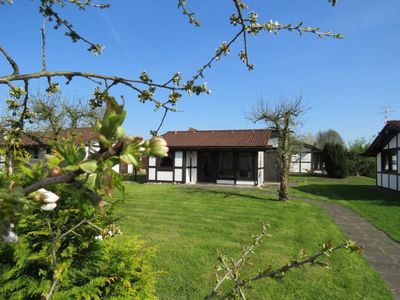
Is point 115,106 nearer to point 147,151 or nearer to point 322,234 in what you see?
point 147,151

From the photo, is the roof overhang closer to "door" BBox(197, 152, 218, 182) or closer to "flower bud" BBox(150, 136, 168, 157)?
"door" BBox(197, 152, 218, 182)

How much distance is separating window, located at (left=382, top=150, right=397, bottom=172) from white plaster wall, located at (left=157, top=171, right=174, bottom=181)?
47.8ft

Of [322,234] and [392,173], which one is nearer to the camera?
[322,234]

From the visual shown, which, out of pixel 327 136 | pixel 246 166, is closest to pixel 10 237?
pixel 246 166

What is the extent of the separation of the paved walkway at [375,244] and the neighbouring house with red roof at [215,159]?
10819mm

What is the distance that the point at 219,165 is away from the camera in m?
27.4

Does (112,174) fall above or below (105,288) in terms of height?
above

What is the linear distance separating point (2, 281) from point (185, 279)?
11.9 feet

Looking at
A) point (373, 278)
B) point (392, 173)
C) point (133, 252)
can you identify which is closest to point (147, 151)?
point (133, 252)

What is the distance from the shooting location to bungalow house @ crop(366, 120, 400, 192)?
66.8 ft

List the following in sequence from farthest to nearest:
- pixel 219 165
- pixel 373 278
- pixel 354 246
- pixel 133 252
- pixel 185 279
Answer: pixel 219 165
pixel 373 278
pixel 185 279
pixel 133 252
pixel 354 246

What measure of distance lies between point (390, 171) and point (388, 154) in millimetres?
1379

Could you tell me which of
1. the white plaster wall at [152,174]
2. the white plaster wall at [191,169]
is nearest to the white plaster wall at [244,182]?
the white plaster wall at [191,169]

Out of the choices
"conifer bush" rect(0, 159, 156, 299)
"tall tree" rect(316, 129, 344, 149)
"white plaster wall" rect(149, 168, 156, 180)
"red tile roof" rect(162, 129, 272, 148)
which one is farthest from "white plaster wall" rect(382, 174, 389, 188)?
"tall tree" rect(316, 129, 344, 149)
